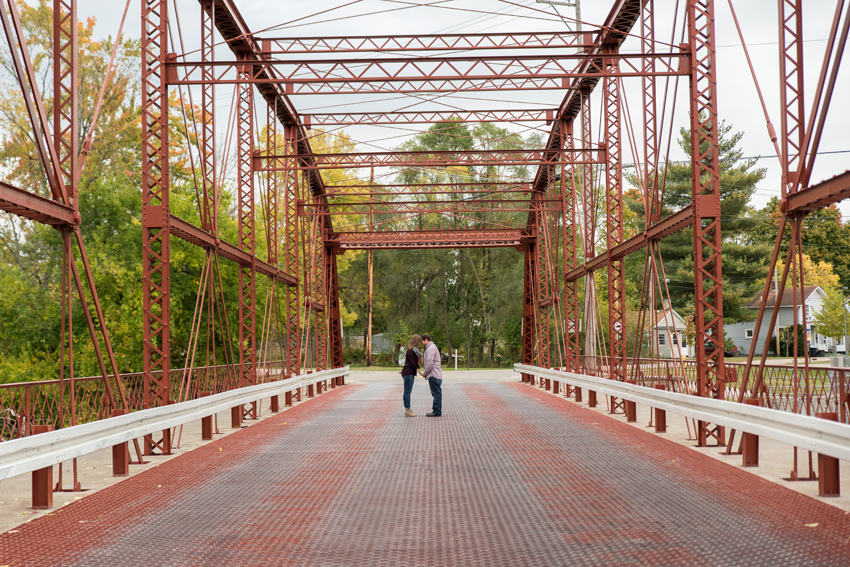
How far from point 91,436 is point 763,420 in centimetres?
727

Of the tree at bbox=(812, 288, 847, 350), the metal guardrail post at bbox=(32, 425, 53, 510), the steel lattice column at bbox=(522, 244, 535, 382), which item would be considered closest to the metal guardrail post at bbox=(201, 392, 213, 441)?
the metal guardrail post at bbox=(32, 425, 53, 510)

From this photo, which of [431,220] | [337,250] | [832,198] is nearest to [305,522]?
[832,198]

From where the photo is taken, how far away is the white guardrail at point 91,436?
7.30 metres

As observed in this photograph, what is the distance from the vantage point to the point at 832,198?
342 inches

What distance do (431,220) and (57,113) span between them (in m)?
60.3

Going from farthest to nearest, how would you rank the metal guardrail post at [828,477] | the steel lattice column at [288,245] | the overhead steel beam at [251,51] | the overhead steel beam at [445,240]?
1. the overhead steel beam at [445,240]
2. the steel lattice column at [288,245]
3. the overhead steel beam at [251,51]
4. the metal guardrail post at [828,477]

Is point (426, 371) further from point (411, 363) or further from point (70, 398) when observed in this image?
point (70, 398)

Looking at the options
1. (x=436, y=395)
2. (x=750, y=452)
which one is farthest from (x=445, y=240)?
(x=750, y=452)

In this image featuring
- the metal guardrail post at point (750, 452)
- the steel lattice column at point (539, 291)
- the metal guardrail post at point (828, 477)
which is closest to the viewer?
the metal guardrail post at point (828, 477)

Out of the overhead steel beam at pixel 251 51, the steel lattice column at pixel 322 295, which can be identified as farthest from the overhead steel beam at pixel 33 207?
the steel lattice column at pixel 322 295

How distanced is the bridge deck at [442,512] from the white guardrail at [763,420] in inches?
22.0

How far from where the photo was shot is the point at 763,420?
29.5ft

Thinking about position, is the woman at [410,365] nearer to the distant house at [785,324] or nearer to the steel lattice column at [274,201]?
the steel lattice column at [274,201]

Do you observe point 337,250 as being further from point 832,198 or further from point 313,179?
point 832,198
